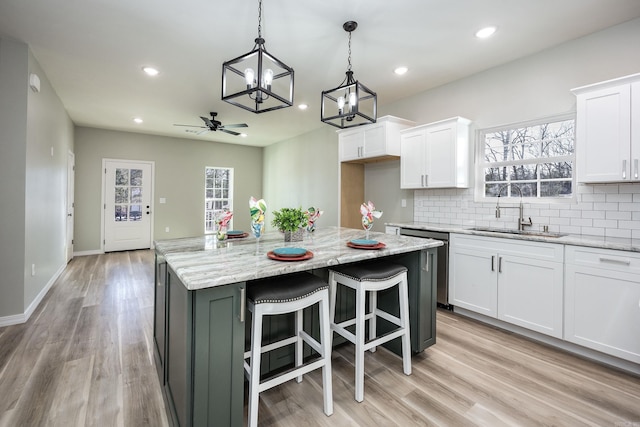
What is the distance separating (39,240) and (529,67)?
570cm

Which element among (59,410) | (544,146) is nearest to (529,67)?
(544,146)

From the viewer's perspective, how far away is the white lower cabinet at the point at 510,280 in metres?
2.47

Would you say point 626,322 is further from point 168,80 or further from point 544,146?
point 168,80

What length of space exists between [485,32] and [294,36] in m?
1.74

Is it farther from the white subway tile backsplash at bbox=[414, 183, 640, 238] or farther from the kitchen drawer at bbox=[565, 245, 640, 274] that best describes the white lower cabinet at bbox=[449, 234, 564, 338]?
the white subway tile backsplash at bbox=[414, 183, 640, 238]

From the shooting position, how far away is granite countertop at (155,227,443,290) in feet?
4.36

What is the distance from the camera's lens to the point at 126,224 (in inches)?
266

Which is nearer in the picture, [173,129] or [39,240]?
[39,240]

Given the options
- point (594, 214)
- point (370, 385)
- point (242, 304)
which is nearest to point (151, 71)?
point (242, 304)

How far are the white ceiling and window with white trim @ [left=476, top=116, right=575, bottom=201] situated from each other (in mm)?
764

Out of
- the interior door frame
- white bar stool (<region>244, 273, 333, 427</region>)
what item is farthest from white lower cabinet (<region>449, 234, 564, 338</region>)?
the interior door frame

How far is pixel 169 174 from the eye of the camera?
7184mm

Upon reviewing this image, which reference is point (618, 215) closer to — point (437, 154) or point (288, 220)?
point (437, 154)

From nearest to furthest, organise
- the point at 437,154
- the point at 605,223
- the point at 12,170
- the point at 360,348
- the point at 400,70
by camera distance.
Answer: the point at 360,348 → the point at 605,223 → the point at 12,170 → the point at 400,70 → the point at 437,154
